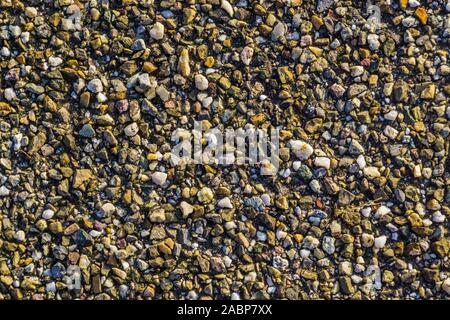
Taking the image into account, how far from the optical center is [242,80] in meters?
2.96

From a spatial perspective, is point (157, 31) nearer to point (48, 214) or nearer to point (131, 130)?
point (131, 130)

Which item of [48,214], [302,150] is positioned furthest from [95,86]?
[302,150]

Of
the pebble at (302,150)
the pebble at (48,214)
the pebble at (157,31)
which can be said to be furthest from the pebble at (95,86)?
the pebble at (302,150)

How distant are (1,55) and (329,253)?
2.01 meters

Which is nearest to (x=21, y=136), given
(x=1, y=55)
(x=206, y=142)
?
(x=1, y=55)

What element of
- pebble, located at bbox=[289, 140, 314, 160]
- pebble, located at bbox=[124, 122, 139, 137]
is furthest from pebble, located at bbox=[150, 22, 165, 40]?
pebble, located at bbox=[289, 140, 314, 160]

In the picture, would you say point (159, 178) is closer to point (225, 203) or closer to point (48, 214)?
point (225, 203)

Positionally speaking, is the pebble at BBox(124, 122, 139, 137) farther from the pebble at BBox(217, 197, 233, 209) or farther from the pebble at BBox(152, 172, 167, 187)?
the pebble at BBox(217, 197, 233, 209)

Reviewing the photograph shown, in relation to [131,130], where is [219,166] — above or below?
below

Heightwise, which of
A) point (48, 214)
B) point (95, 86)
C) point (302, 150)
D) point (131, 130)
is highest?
point (95, 86)

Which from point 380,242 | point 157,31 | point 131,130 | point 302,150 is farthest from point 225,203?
point 157,31

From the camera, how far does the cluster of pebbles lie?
2859mm

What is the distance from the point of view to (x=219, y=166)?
2910 millimetres
